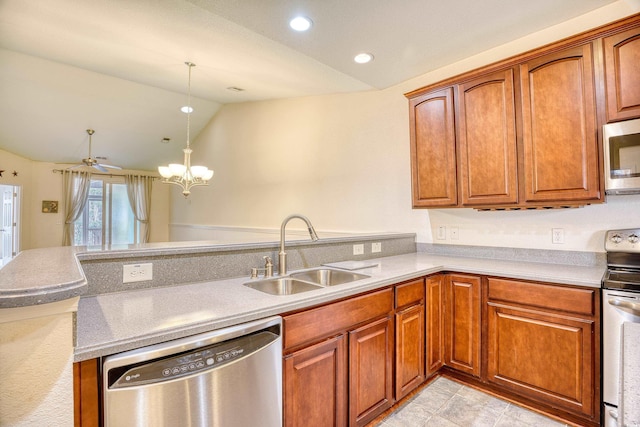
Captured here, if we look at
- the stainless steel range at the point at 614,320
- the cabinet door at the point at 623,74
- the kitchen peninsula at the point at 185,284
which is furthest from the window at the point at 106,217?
the cabinet door at the point at 623,74

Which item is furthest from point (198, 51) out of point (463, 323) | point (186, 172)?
point (463, 323)

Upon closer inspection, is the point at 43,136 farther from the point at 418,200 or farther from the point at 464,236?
the point at 464,236

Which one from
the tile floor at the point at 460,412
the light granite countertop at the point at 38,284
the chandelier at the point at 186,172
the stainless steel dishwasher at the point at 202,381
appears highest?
the chandelier at the point at 186,172

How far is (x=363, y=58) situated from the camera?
8.66 feet

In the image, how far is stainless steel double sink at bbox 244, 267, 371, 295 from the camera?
182cm

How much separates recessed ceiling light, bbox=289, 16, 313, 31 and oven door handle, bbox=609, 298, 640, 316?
93.4 inches

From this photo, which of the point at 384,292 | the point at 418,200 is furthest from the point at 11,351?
the point at 418,200

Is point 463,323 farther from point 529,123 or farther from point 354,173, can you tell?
point 354,173

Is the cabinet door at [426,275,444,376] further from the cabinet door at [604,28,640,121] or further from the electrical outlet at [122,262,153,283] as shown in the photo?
the electrical outlet at [122,262,153,283]

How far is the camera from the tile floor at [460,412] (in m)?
1.85

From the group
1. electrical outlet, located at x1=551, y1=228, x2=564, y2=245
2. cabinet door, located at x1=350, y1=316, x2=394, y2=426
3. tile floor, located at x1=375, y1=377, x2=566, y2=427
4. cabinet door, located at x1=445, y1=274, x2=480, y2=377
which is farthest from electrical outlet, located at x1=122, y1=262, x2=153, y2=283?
electrical outlet, located at x1=551, y1=228, x2=564, y2=245

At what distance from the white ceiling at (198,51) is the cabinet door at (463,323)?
1774mm

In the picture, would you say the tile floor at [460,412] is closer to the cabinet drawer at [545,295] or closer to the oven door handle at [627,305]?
the cabinet drawer at [545,295]

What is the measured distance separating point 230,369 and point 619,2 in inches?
121
